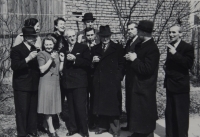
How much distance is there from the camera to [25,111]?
481cm

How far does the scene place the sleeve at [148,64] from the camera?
4281 millimetres

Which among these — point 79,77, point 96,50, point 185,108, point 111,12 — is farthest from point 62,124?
point 111,12

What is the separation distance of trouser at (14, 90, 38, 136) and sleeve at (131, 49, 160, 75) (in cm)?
186

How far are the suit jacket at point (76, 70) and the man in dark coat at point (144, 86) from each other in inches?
36.2

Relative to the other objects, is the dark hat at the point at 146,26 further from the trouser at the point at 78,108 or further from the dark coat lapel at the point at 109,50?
the trouser at the point at 78,108

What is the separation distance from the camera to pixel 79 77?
16.4 ft

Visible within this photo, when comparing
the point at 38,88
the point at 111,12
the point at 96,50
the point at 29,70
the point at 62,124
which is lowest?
the point at 62,124

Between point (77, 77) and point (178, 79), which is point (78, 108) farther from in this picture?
point (178, 79)

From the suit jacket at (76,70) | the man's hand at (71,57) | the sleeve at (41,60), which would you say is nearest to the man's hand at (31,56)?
the sleeve at (41,60)

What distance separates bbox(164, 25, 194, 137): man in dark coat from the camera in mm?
4438

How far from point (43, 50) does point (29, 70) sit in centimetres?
51

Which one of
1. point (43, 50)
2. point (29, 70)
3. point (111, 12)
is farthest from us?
point (111, 12)

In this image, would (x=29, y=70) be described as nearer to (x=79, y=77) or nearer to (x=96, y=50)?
(x=79, y=77)

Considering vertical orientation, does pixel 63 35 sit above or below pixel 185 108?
above
